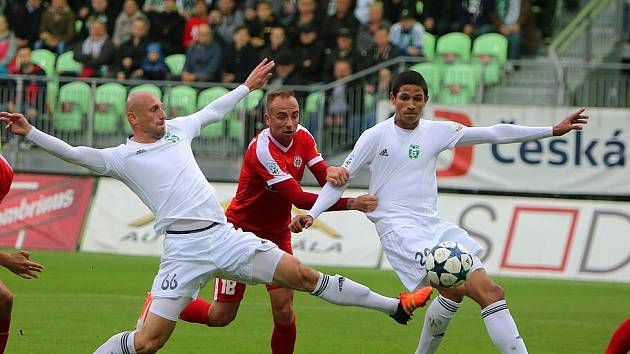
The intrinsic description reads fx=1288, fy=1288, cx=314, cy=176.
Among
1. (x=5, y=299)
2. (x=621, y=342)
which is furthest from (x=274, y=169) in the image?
(x=621, y=342)

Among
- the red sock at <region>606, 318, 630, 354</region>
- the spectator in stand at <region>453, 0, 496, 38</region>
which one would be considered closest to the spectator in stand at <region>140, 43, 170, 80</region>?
the spectator in stand at <region>453, 0, 496, 38</region>

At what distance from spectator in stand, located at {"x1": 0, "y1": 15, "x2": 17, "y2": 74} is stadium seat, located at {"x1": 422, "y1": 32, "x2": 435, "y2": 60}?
26.2 ft

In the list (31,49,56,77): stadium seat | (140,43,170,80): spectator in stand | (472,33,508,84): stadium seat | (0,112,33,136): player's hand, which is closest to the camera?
(0,112,33,136): player's hand

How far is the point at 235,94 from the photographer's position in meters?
10.9

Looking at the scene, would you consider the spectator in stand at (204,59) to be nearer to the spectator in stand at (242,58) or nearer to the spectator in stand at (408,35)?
the spectator in stand at (242,58)

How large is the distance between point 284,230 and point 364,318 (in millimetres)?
4037

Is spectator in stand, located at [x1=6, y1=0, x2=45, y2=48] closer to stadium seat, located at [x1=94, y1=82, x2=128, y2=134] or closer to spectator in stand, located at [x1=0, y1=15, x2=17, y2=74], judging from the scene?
spectator in stand, located at [x1=0, y1=15, x2=17, y2=74]

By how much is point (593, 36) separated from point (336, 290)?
1583 centimetres

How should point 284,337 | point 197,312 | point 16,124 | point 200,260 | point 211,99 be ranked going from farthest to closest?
point 211,99 → point 197,312 → point 284,337 → point 200,260 → point 16,124

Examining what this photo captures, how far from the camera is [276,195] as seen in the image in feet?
36.4

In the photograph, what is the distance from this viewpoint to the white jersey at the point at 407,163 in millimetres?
10391

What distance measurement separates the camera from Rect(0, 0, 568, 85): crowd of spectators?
2311 cm

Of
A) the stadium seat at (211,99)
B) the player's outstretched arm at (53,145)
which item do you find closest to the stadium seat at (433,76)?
the stadium seat at (211,99)

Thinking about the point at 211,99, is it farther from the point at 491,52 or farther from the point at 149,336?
the point at 149,336
